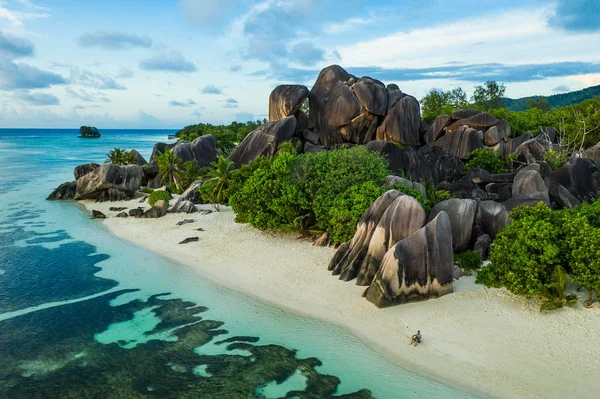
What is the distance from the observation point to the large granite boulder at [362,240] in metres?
20.2

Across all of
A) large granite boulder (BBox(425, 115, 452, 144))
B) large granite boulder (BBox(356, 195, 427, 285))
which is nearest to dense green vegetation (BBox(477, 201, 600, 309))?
large granite boulder (BBox(356, 195, 427, 285))

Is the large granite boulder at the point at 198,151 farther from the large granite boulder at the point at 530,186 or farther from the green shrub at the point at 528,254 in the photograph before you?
the green shrub at the point at 528,254

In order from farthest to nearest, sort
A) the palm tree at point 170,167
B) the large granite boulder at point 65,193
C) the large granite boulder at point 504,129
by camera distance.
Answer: the large granite boulder at point 504,129
the large granite boulder at point 65,193
the palm tree at point 170,167

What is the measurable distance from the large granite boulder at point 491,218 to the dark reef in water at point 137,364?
506 inches

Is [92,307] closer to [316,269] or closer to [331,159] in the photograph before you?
[316,269]

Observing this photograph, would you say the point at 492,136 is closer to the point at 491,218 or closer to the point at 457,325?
the point at 491,218

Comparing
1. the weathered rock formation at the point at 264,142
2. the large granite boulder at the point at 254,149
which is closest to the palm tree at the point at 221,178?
the weathered rock formation at the point at 264,142

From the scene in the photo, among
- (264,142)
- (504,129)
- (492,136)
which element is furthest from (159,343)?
(504,129)

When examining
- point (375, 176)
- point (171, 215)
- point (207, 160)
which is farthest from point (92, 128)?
point (375, 176)

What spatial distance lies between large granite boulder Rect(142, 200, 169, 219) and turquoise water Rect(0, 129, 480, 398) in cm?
847

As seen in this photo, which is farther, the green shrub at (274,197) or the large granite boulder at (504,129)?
the large granite boulder at (504,129)

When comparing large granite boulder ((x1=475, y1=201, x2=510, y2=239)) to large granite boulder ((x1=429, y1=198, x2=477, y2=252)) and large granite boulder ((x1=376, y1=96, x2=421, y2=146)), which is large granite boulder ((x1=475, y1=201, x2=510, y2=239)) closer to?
large granite boulder ((x1=429, y1=198, x2=477, y2=252))

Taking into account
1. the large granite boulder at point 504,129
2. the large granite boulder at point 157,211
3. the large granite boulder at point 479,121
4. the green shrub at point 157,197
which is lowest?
the large granite boulder at point 157,211

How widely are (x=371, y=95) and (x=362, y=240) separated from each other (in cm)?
2871
